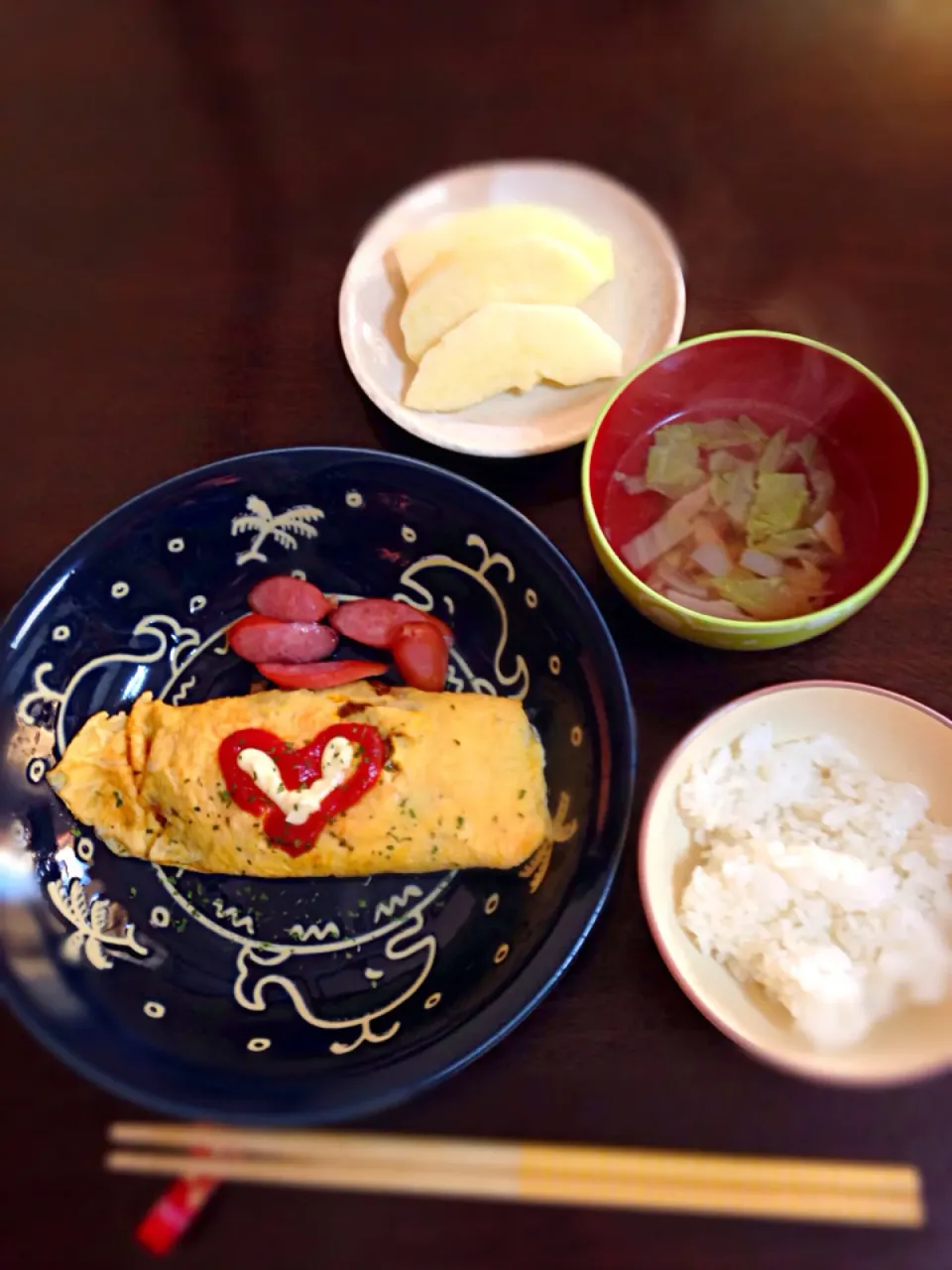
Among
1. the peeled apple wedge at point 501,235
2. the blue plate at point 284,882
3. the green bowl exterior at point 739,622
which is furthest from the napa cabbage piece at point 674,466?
the peeled apple wedge at point 501,235

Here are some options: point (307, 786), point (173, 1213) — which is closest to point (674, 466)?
point (307, 786)

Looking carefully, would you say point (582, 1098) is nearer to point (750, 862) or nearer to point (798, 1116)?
point (798, 1116)

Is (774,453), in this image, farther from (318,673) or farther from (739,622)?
(318,673)

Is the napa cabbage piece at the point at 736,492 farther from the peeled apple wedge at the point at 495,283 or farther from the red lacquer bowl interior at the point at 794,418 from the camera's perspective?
the peeled apple wedge at the point at 495,283

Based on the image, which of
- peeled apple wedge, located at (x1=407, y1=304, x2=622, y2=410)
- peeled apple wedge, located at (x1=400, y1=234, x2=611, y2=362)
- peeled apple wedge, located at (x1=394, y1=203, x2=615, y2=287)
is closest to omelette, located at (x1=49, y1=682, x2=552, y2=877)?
peeled apple wedge, located at (x1=407, y1=304, x2=622, y2=410)

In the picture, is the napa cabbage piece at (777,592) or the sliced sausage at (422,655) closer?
the napa cabbage piece at (777,592)

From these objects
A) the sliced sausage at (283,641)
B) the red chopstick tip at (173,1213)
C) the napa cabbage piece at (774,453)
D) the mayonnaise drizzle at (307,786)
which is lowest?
the red chopstick tip at (173,1213)

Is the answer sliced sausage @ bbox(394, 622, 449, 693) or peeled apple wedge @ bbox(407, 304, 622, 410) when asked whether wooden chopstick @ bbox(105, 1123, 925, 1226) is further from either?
peeled apple wedge @ bbox(407, 304, 622, 410)
